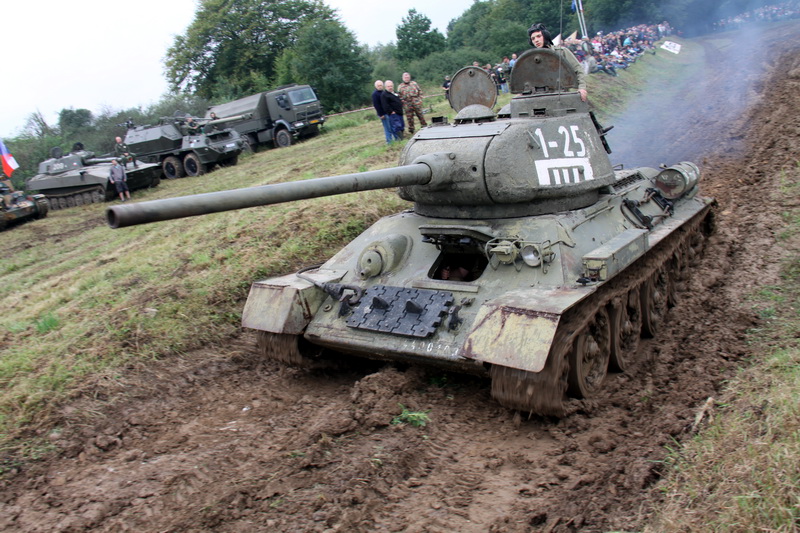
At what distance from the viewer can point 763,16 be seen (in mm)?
45000

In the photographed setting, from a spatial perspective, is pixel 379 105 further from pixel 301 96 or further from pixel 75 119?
pixel 75 119

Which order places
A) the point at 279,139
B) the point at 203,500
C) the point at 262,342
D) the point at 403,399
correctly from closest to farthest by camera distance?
the point at 203,500 < the point at 403,399 < the point at 262,342 < the point at 279,139

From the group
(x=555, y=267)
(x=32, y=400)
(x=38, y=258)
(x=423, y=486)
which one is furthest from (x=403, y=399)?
(x=38, y=258)

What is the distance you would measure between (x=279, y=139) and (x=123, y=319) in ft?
64.8

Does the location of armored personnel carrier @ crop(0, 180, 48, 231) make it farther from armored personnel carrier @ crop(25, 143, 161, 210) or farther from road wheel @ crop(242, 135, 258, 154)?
road wheel @ crop(242, 135, 258, 154)

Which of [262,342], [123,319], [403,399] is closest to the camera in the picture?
[403,399]

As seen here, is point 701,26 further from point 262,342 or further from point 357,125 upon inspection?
point 262,342

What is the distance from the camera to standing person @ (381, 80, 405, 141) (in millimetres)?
16656

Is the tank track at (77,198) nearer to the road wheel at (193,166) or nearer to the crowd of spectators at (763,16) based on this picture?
the road wheel at (193,166)

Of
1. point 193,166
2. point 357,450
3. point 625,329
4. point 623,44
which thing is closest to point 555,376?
point 357,450

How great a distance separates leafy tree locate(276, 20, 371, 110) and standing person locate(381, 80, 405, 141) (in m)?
18.4

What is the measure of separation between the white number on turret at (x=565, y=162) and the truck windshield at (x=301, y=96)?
69.3ft

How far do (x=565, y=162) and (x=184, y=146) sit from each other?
60.2 ft

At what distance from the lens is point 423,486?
4742 millimetres
